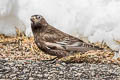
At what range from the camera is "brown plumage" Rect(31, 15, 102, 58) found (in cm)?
736

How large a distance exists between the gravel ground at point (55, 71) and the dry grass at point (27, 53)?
401 mm

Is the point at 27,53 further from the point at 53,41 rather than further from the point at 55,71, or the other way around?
the point at 55,71

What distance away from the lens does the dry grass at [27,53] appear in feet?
25.6

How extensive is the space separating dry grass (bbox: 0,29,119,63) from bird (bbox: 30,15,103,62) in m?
0.24

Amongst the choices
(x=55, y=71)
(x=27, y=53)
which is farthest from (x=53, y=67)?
(x=27, y=53)

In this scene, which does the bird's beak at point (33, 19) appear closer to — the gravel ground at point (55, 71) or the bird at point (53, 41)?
the bird at point (53, 41)

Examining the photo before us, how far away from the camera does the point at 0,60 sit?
24.5 feet

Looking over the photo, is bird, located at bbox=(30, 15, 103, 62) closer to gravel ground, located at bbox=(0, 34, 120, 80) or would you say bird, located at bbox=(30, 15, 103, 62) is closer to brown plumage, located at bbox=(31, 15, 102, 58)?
brown plumage, located at bbox=(31, 15, 102, 58)

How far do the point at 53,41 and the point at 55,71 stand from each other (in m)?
0.67

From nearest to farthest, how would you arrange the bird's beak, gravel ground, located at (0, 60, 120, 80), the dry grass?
gravel ground, located at (0, 60, 120, 80) < the bird's beak < the dry grass

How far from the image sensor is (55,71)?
22.5ft

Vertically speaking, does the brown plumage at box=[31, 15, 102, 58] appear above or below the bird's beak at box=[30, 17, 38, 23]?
below

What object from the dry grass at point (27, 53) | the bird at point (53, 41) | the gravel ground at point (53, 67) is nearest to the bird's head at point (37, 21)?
the bird at point (53, 41)

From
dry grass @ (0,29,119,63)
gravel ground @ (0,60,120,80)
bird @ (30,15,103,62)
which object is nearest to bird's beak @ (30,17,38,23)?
bird @ (30,15,103,62)
